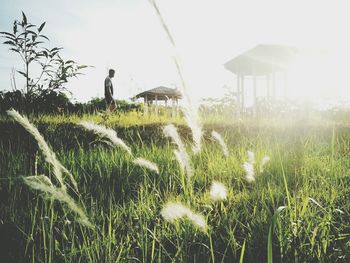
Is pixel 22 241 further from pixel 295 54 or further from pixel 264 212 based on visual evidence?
pixel 295 54

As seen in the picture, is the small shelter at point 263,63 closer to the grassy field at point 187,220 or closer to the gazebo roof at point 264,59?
the gazebo roof at point 264,59

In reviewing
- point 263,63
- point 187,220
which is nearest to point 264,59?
point 263,63

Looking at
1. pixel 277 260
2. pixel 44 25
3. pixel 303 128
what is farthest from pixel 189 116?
pixel 303 128

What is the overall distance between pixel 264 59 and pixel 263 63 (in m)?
0.25

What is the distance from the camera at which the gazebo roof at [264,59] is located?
14679mm

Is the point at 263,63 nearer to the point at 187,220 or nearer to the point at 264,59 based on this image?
the point at 264,59

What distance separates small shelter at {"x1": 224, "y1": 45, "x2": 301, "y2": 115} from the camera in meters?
14.7

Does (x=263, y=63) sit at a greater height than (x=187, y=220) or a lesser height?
greater

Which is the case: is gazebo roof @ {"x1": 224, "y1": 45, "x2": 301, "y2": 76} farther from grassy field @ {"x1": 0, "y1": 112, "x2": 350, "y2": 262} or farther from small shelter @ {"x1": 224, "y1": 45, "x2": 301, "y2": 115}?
grassy field @ {"x1": 0, "y1": 112, "x2": 350, "y2": 262}

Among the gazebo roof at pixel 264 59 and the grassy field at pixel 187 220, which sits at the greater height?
the gazebo roof at pixel 264 59

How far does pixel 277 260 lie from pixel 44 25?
2.71m

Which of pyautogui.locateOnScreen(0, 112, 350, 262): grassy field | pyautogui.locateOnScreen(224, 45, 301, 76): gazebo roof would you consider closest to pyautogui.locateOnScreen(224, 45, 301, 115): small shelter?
pyautogui.locateOnScreen(224, 45, 301, 76): gazebo roof

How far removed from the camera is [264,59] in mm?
15031

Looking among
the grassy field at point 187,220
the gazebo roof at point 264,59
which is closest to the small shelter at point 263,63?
the gazebo roof at point 264,59
